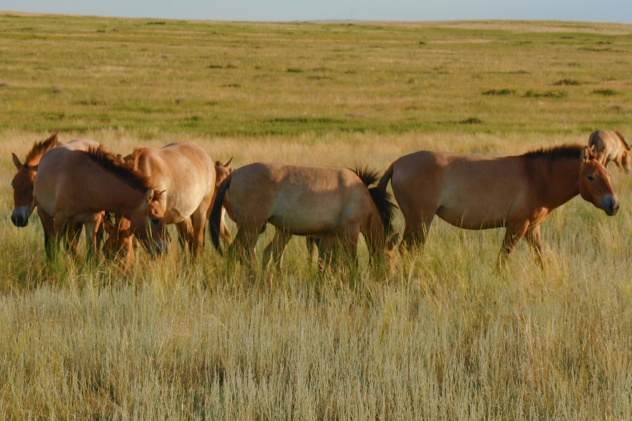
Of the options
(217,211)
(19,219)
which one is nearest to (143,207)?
(217,211)

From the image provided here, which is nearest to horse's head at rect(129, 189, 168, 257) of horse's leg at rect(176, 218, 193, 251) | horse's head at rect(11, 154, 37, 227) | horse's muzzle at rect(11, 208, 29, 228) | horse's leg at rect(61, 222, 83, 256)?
horse's leg at rect(61, 222, 83, 256)

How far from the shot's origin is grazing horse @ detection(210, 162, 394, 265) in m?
6.45

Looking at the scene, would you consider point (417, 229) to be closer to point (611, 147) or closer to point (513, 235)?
point (513, 235)

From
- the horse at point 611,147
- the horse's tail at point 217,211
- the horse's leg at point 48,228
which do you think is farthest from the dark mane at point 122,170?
the horse at point 611,147

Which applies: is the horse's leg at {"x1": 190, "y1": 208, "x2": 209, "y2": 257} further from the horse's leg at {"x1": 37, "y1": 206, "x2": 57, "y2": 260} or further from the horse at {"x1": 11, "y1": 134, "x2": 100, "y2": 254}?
the horse's leg at {"x1": 37, "y1": 206, "x2": 57, "y2": 260}

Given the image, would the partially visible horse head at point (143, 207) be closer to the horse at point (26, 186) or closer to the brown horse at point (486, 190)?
the horse at point (26, 186)

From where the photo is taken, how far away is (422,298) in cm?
574

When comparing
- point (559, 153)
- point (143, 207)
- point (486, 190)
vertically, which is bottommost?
point (143, 207)

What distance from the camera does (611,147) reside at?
1221cm

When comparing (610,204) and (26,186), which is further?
(26,186)

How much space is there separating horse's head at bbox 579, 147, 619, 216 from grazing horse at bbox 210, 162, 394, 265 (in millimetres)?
1945

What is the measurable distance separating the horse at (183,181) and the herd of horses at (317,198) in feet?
0.08

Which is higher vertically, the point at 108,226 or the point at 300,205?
the point at 300,205

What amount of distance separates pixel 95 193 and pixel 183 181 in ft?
4.18
